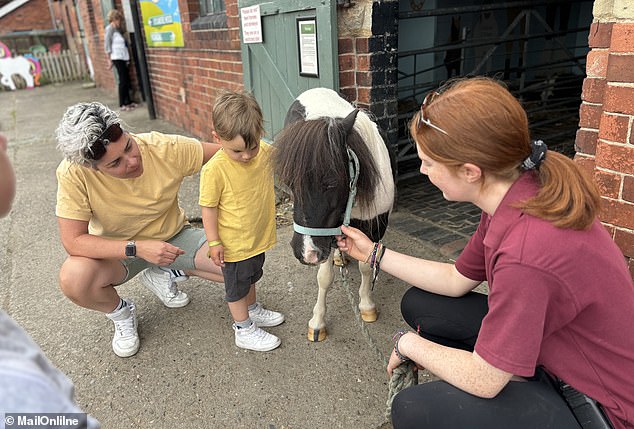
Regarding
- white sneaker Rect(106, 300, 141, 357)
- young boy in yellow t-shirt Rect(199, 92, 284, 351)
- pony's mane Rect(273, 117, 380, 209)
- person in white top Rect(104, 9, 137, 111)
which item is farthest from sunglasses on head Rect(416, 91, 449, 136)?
person in white top Rect(104, 9, 137, 111)

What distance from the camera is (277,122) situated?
443 cm

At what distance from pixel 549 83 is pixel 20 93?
14610mm

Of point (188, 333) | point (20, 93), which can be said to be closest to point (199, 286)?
point (188, 333)

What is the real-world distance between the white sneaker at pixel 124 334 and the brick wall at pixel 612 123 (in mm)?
2338

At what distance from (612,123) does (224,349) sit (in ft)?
6.79

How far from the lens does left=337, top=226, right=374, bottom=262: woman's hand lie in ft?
6.30

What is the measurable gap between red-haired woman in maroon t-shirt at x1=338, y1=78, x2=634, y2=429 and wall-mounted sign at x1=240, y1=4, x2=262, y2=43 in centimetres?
321

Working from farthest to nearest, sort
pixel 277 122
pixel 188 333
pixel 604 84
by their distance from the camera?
pixel 277 122, pixel 188 333, pixel 604 84

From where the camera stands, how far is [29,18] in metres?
19.1

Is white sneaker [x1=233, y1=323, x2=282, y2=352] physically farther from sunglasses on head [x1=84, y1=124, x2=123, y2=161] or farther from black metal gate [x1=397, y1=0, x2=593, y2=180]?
black metal gate [x1=397, y1=0, x2=593, y2=180]

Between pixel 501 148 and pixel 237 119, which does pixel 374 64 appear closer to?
pixel 237 119

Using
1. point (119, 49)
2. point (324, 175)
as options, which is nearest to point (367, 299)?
point (324, 175)

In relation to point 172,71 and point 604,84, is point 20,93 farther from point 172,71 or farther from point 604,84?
point 604,84

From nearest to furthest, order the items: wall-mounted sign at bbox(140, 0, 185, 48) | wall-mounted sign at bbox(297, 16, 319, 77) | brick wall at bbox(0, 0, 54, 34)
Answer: wall-mounted sign at bbox(297, 16, 319, 77) → wall-mounted sign at bbox(140, 0, 185, 48) → brick wall at bbox(0, 0, 54, 34)
